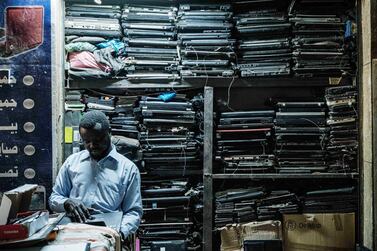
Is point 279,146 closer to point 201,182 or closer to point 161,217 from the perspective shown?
point 201,182

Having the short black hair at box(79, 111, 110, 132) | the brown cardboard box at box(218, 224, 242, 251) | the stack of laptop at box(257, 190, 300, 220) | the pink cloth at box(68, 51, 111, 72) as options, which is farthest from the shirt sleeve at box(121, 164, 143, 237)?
the stack of laptop at box(257, 190, 300, 220)

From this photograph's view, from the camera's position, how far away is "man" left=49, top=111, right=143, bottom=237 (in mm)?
3330

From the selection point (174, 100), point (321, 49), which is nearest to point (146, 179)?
point (174, 100)

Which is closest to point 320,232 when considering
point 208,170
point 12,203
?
point 208,170

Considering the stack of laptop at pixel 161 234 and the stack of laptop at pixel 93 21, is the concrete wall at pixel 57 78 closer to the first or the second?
the stack of laptop at pixel 93 21

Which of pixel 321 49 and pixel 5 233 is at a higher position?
pixel 321 49

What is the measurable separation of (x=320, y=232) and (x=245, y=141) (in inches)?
46.4

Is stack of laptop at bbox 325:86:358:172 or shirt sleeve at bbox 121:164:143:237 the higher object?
stack of laptop at bbox 325:86:358:172

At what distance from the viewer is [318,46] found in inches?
179

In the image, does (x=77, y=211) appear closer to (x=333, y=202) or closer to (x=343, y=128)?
(x=333, y=202)

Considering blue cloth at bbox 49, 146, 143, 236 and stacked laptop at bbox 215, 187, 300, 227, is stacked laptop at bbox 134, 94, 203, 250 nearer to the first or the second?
stacked laptop at bbox 215, 187, 300, 227

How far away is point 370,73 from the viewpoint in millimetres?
4211

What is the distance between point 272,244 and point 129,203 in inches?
69.5

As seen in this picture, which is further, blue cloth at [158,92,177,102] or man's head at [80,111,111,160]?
blue cloth at [158,92,177,102]
